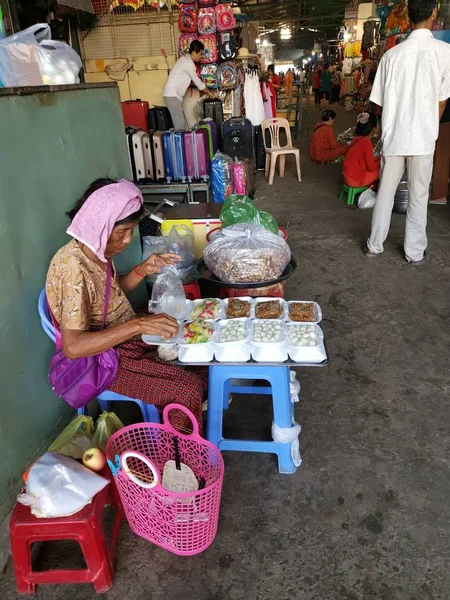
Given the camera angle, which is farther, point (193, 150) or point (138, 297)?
point (193, 150)

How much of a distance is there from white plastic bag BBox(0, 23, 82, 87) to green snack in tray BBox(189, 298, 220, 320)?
47.6 inches

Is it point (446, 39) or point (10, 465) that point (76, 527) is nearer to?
point (10, 465)

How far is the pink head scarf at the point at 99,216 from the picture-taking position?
66.9 inches

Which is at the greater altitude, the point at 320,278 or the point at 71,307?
the point at 71,307

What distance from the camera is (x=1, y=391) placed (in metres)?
1.76

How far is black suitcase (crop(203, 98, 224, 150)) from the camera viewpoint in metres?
6.30

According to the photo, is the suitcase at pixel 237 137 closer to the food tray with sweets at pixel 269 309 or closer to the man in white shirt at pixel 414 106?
the man in white shirt at pixel 414 106

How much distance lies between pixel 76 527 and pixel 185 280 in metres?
1.64

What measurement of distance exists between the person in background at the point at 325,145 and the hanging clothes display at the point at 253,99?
3.79 ft

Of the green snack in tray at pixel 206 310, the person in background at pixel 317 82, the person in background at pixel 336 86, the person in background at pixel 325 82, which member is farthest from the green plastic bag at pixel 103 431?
the person in background at pixel 336 86

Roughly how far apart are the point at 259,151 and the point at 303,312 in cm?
679

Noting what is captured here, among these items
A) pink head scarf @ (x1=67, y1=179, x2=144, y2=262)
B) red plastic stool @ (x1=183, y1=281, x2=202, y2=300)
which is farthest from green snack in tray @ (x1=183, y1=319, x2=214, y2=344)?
red plastic stool @ (x1=183, y1=281, x2=202, y2=300)

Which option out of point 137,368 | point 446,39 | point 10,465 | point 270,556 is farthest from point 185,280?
point 446,39

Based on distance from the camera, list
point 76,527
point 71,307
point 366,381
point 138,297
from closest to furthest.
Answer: point 76,527 < point 71,307 < point 366,381 < point 138,297
